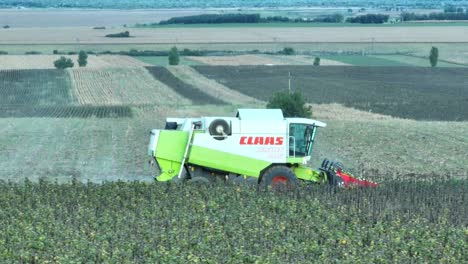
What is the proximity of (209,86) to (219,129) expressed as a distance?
33.9 m

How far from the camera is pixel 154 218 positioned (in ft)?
55.9

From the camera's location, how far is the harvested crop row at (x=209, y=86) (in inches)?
1861

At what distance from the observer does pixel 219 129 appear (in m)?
19.8

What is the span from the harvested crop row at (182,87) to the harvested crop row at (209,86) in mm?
341

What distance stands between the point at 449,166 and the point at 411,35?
253 feet

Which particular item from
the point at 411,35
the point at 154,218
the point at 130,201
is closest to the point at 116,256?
the point at 154,218

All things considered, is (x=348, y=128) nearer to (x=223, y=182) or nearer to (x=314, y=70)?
(x=223, y=182)

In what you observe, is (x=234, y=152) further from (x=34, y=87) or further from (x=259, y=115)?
(x=34, y=87)

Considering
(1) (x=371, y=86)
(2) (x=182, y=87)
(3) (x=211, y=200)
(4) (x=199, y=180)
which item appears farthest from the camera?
(1) (x=371, y=86)

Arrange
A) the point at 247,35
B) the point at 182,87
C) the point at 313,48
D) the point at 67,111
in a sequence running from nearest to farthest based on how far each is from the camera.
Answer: the point at 67,111 → the point at 182,87 → the point at 313,48 → the point at 247,35

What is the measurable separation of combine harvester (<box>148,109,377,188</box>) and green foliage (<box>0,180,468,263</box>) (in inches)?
25.3

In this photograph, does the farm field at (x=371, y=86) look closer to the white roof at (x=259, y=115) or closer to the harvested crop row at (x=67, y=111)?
the harvested crop row at (x=67, y=111)

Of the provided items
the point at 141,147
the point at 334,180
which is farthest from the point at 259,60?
the point at 334,180

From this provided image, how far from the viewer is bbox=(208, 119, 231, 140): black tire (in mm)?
19750
